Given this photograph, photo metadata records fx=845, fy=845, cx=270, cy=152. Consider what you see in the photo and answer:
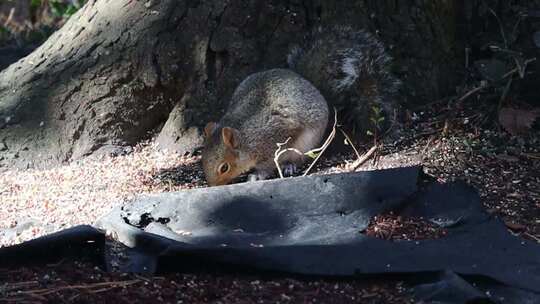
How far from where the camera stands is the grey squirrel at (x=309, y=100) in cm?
445

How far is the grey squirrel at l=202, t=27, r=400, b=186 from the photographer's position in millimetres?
4449

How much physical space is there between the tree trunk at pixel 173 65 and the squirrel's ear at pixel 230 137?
0.39 meters

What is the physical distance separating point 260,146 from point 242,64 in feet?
1.76

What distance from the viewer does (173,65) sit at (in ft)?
15.5

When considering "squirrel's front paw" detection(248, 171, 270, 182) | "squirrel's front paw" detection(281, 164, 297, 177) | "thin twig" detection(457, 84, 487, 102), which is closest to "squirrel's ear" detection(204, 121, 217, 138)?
"squirrel's front paw" detection(248, 171, 270, 182)

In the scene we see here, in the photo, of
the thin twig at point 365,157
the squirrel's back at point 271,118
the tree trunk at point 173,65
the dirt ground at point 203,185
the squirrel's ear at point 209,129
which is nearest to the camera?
the dirt ground at point 203,185

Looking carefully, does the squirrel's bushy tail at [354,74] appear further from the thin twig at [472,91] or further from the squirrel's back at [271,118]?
the thin twig at [472,91]

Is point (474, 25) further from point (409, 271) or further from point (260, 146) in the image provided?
point (409, 271)

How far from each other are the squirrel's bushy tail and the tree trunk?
84 millimetres

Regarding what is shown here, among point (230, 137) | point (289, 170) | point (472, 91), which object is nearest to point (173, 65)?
point (230, 137)

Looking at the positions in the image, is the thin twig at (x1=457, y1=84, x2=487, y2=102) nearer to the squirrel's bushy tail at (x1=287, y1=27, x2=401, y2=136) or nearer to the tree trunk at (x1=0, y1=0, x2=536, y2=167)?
the tree trunk at (x1=0, y1=0, x2=536, y2=167)

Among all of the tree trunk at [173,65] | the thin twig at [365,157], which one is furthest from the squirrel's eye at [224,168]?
the thin twig at [365,157]

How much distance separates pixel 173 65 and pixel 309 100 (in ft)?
2.70

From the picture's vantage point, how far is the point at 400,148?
4.26 metres
